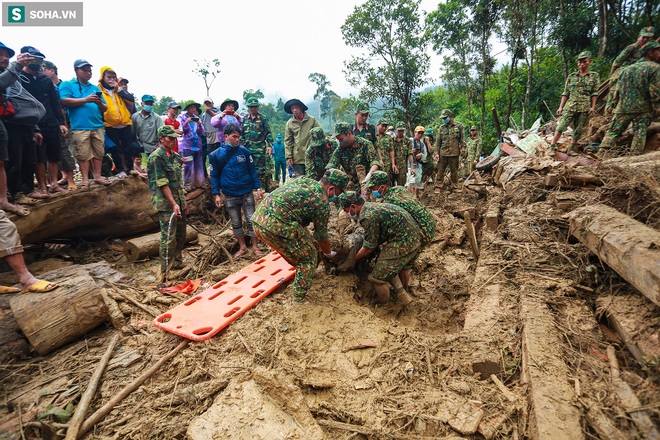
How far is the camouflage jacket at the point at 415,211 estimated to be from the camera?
13.2ft

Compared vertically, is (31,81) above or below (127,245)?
above

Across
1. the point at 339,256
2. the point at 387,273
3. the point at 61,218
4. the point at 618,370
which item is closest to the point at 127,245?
the point at 61,218

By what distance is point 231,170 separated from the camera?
199 inches

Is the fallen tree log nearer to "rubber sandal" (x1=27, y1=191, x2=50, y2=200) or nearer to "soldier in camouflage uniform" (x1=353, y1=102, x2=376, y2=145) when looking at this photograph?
"rubber sandal" (x1=27, y1=191, x2=50, y2=200)

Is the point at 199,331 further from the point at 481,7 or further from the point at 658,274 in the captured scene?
the point at 481,7

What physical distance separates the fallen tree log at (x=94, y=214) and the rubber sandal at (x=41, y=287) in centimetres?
165

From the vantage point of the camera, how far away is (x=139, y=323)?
3.34 metres

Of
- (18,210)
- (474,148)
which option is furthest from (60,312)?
(474,148)

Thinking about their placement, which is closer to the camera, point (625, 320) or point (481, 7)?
point (625, 320)

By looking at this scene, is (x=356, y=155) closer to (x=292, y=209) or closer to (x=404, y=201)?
(x=404, y=201)

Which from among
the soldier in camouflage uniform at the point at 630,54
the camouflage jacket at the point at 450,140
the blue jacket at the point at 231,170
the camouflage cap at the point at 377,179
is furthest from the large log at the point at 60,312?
the camouflage jacket at the point at 450,140

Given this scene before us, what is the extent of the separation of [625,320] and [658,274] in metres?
0.52

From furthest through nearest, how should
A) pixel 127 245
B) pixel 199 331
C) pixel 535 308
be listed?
pixel 127 245, pixel 199 331, pixel 535 308

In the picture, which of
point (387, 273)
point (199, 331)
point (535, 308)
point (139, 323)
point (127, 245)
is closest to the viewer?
point (535, 308)
